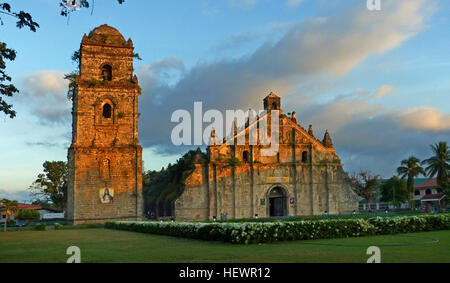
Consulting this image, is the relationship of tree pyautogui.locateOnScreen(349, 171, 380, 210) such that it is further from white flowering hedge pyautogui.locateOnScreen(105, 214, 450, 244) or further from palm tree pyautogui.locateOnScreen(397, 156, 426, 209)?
white flowering hedge pyautogui.locateOnScreen(105, 214, 450, 244)

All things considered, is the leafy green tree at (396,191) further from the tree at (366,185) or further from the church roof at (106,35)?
the church roof at (106,35)

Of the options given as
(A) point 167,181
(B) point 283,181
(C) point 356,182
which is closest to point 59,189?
(A) point 167,181

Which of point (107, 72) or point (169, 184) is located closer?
point (107, 72)

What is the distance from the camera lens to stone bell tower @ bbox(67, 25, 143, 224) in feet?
120

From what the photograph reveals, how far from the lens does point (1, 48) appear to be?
42.2 ft

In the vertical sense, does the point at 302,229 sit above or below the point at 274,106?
below

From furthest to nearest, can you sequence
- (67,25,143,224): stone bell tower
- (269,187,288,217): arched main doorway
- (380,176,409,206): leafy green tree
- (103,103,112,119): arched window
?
(380,176,409,206): leafy green tree < (269,187,288,217): arched main doorway < (103,103,112,119): arched window < (67,25,143,224): stone bell tower

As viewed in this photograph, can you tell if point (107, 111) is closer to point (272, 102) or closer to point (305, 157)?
point (272, 102)

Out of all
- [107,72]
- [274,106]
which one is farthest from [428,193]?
[107,72]

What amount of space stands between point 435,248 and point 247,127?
107 ft

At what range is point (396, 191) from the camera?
6675 cm

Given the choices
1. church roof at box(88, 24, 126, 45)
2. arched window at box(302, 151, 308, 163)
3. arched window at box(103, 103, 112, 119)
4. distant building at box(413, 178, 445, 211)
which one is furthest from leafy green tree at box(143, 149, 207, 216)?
distant building at box(413, 178, 445, 211)

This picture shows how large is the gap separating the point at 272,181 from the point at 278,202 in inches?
115

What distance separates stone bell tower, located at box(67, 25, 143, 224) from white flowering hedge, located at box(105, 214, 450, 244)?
50.6 feet
